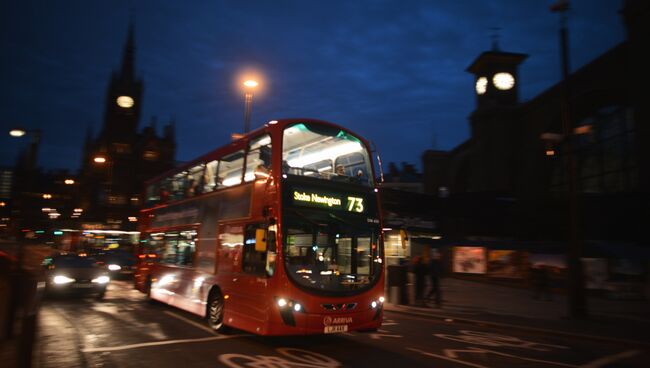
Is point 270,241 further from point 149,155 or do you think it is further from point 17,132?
point 149,155

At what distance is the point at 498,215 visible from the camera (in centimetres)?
3512

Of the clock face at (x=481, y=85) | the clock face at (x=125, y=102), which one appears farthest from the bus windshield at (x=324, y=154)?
the clock face at (x=125, y=102)

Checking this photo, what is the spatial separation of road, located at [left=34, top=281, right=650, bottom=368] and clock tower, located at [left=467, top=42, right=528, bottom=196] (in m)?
31.5

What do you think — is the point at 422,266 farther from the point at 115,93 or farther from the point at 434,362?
the point at 115,93

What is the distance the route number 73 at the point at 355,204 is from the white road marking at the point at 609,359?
15.9 ft

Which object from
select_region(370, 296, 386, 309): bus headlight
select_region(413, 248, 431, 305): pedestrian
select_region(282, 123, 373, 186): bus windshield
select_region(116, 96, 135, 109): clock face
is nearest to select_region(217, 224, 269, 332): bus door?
select_region(282, 123, 373, 186): bus windshield

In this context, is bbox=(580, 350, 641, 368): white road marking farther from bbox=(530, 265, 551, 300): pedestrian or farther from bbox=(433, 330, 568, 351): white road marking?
bbox=(530, 265, 551, 300): pedestrian

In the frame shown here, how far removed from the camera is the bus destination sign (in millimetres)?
8953

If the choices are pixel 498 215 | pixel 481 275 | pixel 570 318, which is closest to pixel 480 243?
pixel 481 275

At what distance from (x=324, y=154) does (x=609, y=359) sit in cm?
684

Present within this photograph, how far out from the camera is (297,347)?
909cm

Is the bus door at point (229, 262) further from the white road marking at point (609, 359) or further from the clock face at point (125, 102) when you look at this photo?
the clock face at point (125, 102)

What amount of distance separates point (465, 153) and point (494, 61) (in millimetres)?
9966

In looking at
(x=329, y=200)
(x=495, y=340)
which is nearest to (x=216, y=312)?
(x=329, y=200)
